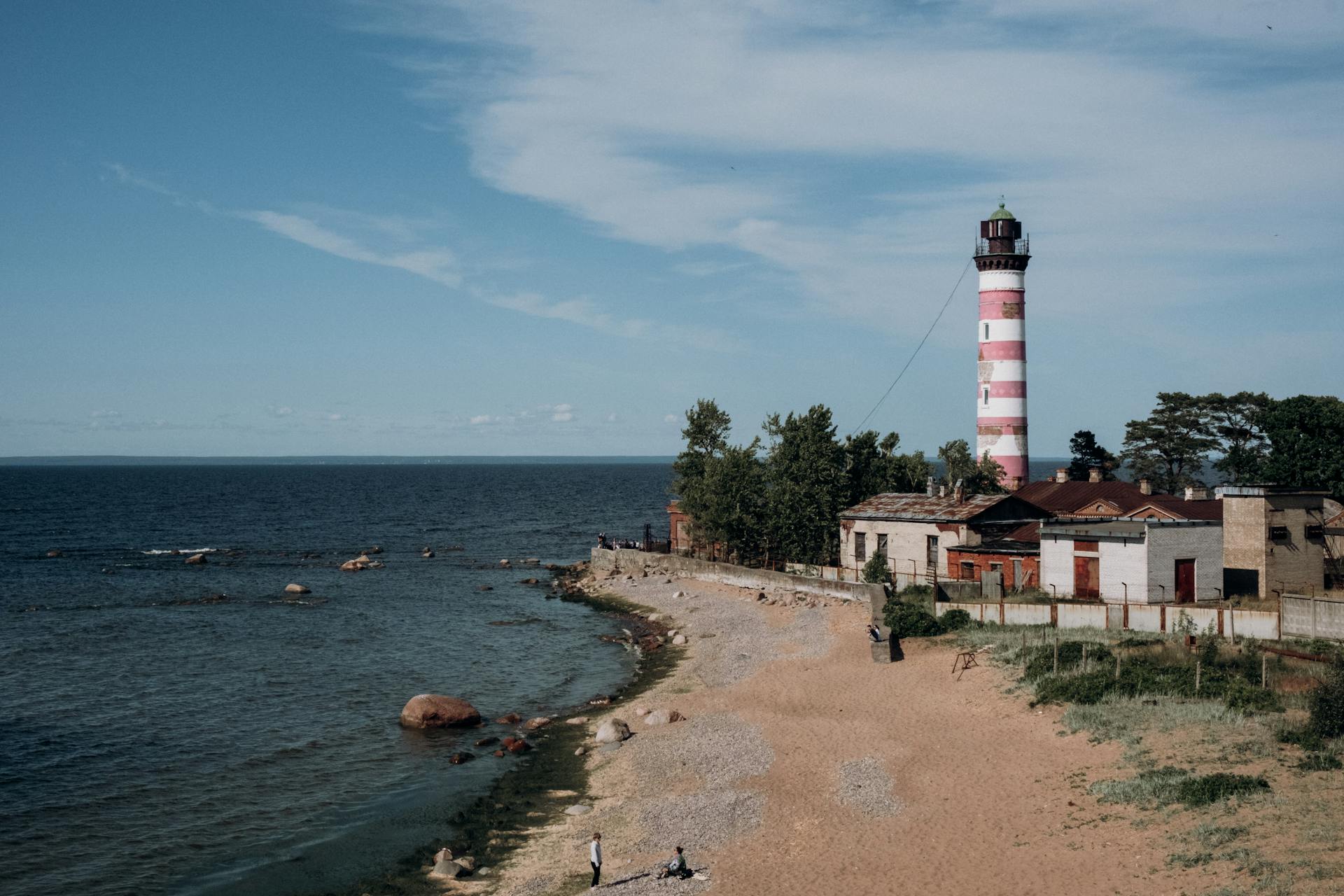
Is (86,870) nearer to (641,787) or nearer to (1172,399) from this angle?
(641,787)

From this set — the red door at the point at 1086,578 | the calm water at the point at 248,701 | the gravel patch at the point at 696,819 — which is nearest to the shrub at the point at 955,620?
the red door at the point at 1086,578

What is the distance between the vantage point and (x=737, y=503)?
210ft

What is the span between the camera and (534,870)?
82.8 ft

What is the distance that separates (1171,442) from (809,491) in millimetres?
40023

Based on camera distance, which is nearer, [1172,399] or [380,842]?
[380,842]

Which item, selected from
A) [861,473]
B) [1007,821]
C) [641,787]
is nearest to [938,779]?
[1007,821]

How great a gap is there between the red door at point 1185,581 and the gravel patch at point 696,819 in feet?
74.1

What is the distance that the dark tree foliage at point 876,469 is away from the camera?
206ft

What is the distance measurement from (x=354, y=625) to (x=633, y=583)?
1894cm

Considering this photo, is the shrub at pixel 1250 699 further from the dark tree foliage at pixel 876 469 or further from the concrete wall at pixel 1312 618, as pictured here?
the dark tree foliage at pixel 876 469

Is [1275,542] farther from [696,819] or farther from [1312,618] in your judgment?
[696,819]

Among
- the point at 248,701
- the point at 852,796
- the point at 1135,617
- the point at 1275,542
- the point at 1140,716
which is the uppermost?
the point at 1275,542

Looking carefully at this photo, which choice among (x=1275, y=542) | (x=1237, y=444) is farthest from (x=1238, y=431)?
(x=1275, y=542)

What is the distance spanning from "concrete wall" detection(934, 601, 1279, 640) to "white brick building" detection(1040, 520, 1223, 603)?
84.6 inches
